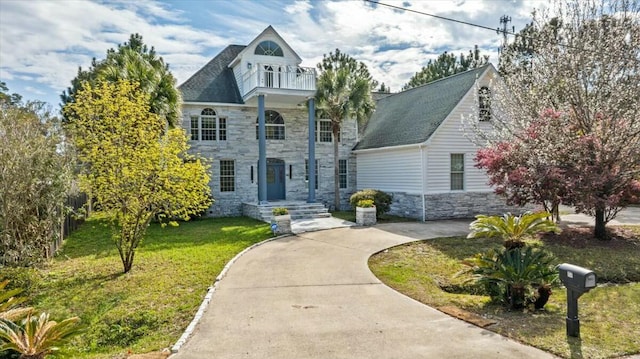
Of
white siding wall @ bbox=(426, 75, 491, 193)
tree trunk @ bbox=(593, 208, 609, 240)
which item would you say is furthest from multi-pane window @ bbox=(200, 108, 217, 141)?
tree trunk @ bbox=(593, 208, 609, 240)

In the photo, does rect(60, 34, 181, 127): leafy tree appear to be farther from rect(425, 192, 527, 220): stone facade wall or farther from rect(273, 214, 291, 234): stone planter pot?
rect(425, 192, 527, 220): stone facade wall

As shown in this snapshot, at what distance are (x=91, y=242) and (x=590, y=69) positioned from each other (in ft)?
53.9

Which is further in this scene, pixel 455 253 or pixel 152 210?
pixel 455 253

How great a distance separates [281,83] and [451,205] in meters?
9.41

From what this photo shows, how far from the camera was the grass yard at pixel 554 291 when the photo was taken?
5.30 meters

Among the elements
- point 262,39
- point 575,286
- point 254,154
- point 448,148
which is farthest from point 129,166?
point 262,39

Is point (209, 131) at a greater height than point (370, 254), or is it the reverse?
point (209, 131)

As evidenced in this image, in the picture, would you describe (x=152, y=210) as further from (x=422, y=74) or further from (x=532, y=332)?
(x=422, y=74)

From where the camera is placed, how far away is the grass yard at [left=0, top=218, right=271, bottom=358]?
237 inches

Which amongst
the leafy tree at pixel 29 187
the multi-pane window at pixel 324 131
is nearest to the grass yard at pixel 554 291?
the leafy tree at pixel 29 187

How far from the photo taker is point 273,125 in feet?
69.1

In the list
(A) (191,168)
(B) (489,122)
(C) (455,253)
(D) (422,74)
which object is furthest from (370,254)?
(D) (422,74)

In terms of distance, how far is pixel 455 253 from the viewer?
10.9 metres

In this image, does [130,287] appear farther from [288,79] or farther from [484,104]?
[484,104]
